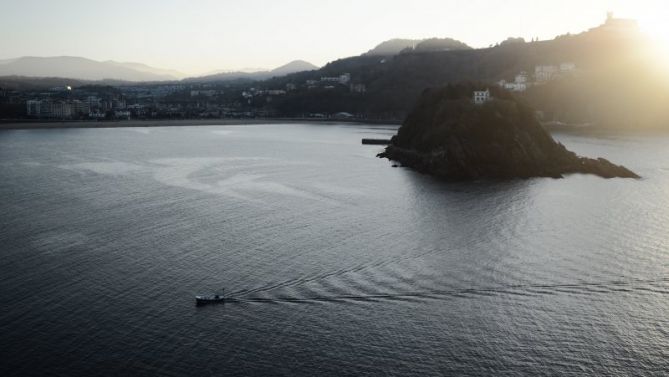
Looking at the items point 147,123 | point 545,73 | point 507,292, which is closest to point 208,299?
point 507,292

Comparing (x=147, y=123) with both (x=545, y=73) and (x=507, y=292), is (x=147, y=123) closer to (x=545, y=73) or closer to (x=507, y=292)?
(x=545, y=73)

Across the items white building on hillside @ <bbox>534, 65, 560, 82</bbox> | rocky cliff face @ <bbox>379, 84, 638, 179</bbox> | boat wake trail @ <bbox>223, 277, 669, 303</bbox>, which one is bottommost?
boat wake trail @ <bbox>223, 277, 669, 303</bbox>

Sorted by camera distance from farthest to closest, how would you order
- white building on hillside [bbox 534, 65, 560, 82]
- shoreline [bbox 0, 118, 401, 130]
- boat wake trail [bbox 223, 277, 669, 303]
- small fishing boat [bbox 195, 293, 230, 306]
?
white building on hillside [bbox 534, 65, 560, 82] < shoreline [bbox 0, 118, 401, 130] < boat wake trail [bbox 223, 277, 669, 303] < small fishing boat [bbox 195, 293, 230, 306]

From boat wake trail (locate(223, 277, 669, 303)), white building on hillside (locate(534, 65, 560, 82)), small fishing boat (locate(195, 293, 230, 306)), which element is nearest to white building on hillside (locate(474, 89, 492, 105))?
boat wake trail (locate(223, 277, 669, 303))

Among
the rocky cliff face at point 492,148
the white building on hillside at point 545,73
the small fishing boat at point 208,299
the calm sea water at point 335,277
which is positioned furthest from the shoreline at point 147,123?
the small fishing boat at point 208,299

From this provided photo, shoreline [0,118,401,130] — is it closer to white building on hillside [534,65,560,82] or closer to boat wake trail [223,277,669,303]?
white building on hillside [534,65,560,82]

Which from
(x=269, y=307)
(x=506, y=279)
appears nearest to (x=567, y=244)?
(x=506, y=279)

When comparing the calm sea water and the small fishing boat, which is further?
the small fishing boat
